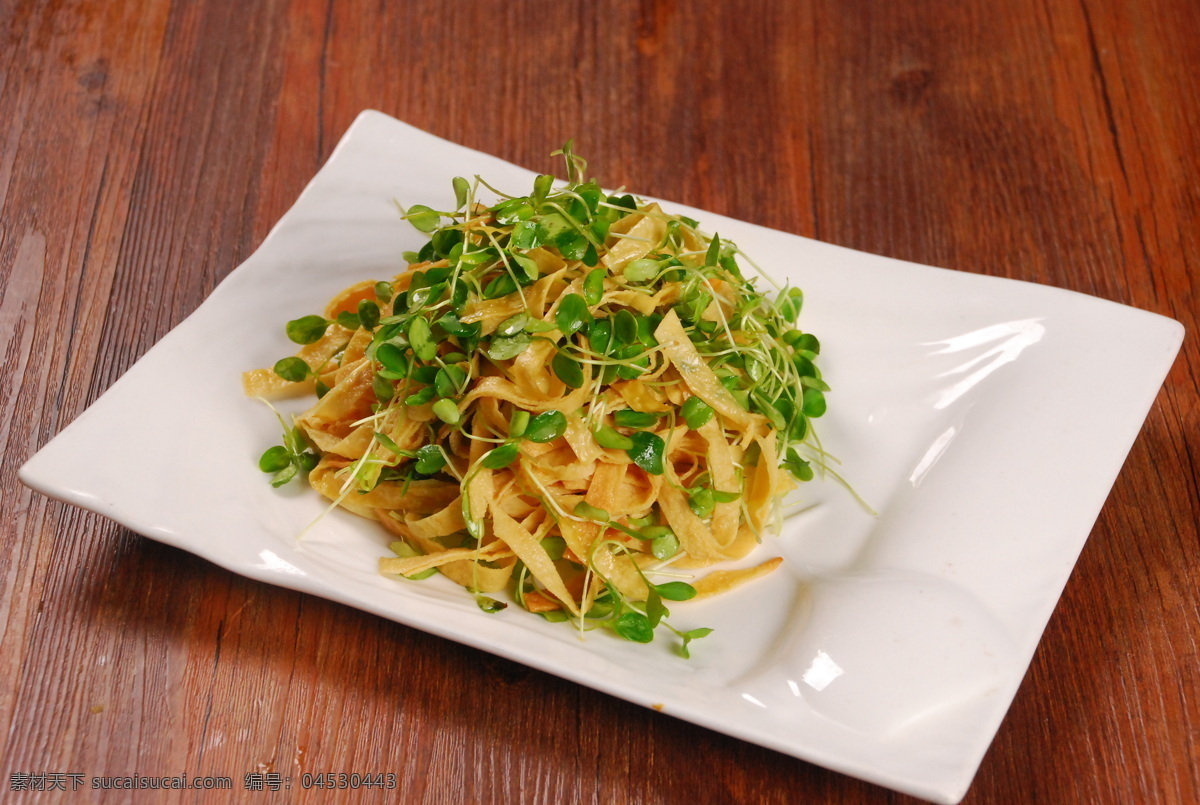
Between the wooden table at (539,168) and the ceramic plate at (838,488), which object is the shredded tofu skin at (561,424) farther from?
the wooden table at (539,168)

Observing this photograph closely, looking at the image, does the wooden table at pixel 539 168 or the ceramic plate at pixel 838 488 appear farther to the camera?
the wooden table at pixel 539 168

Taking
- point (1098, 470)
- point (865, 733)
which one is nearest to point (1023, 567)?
point (1098, 470)

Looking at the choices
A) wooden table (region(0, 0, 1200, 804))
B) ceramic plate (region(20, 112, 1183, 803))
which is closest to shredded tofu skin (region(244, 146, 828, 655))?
ceramic plate (region(20, 112, 1183, 803))

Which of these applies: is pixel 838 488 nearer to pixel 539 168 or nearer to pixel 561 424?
pixel 561 424

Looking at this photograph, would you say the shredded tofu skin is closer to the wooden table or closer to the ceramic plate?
the ceramic plate

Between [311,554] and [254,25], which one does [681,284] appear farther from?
[254,25]

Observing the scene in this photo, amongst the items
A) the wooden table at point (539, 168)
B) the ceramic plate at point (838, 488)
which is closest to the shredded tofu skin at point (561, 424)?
the ceramic plate at point (838, 488)
